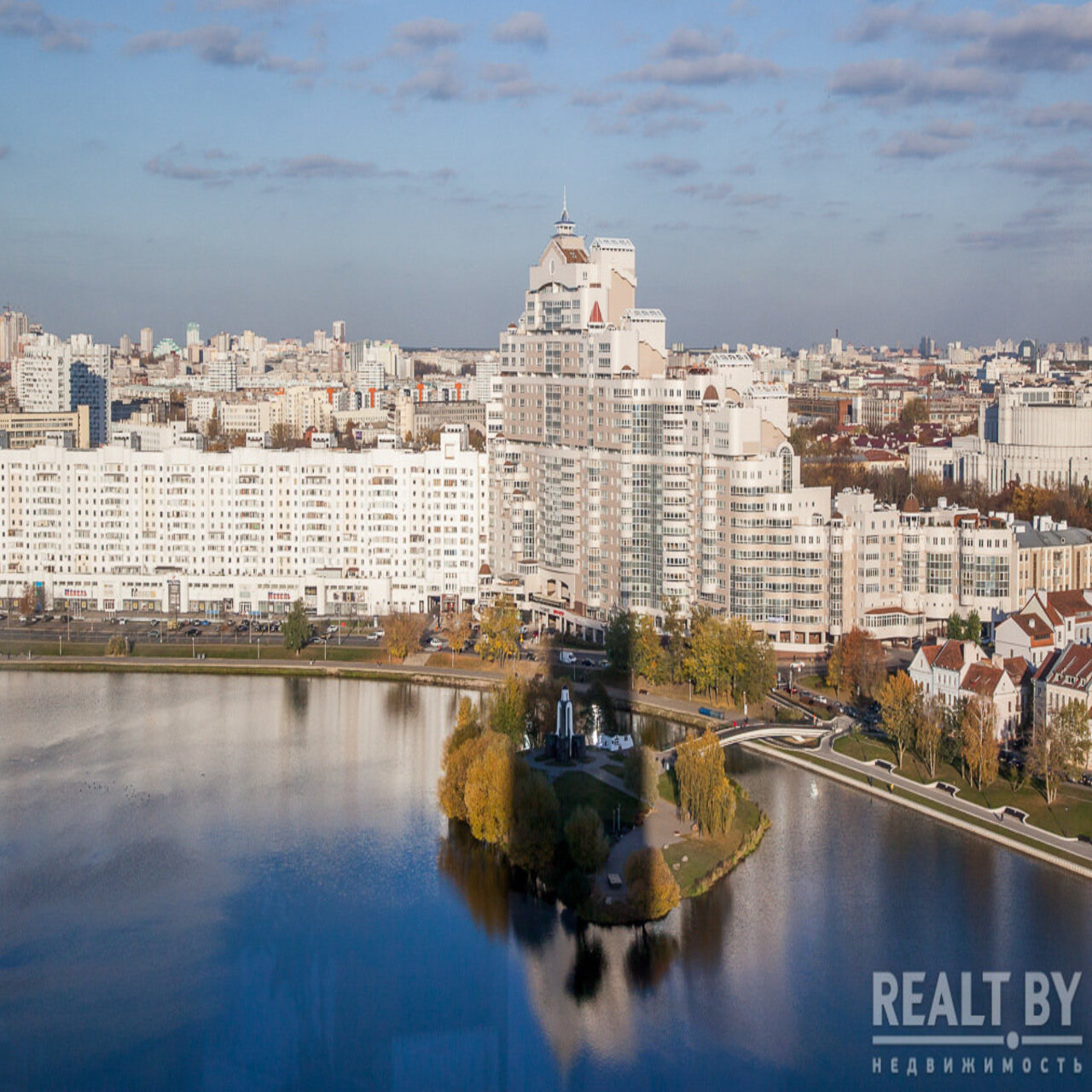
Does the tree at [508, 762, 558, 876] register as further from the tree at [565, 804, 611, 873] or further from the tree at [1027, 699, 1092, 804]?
the tree at [1027, 699, 1092, 804]

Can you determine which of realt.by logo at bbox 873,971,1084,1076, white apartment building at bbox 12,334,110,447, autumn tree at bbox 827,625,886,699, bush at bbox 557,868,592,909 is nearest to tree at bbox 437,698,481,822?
bush at bbox 557,868,592,909

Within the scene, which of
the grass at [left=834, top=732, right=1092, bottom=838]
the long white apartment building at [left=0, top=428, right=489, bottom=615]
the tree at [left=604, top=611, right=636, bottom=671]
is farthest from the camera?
the long white apartment building at [left=0, top=428, right=489, bottom=615]

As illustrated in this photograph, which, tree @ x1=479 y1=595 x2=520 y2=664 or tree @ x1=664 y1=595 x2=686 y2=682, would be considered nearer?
tree @ x1=664 y1=595 x2=686 y2=682

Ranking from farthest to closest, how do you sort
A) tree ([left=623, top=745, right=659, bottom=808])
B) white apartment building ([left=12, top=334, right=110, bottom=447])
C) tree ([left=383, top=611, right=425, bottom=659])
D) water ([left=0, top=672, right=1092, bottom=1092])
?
white apartment building ([left=12, top=334, right=110, bottom=447]), tree ([left=383, top=611, right=425, bottom=659]), tree ([left=623, top=745, right=659, bottom=808]), water ([left=0, top=672, right=1092, bottom=1092])

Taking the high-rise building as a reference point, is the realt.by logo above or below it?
below

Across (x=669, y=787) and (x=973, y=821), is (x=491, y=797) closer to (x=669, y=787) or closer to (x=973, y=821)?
(x=669, y=787)

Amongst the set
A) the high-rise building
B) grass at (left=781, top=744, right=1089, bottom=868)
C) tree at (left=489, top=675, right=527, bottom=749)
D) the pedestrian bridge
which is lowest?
grass at (left=781, top=744, right=1089, bottom=868)

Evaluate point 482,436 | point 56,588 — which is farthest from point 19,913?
point 482,436
